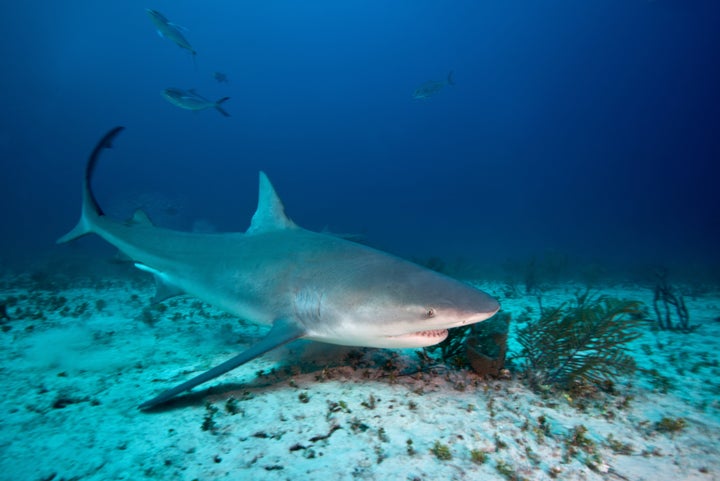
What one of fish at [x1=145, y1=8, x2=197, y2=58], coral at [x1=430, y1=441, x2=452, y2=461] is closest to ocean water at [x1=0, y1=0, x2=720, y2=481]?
coral at [x1=430, y1=441, x2=452, y2=461]

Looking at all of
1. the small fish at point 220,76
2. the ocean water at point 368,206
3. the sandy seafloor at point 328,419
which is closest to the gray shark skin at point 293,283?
the sandy seafloor at point 328,419

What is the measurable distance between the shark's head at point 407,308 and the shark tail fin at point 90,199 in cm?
553

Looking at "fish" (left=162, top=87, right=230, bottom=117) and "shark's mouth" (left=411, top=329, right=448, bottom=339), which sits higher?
"fish" (left=162, top=87, right=230, bottom=117)

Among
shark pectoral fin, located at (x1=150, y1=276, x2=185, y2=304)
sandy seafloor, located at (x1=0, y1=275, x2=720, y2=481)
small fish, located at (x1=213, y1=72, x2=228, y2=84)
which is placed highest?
small fish, located at (x1=213, y1=72, x2=228, y2=84)

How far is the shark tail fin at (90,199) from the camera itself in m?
5.75

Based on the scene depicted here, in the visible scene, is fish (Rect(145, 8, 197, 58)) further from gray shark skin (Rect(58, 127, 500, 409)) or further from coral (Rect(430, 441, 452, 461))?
coral (Rect(430, 441, 452, 461))

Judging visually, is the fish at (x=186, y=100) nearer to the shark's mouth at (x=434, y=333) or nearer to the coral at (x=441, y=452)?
the shark's mouth at (x=434, y=333)

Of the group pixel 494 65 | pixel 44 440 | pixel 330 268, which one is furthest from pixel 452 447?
pixel 494 65

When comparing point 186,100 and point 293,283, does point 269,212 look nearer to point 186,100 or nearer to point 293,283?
point 293,283

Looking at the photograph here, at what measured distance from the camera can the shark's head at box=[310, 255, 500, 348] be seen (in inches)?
104

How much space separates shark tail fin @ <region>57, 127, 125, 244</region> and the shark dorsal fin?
10.4 ft

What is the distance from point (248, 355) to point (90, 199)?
5.40 m

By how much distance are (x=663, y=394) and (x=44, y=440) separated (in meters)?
6.02

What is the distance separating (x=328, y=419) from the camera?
2.80 meters
